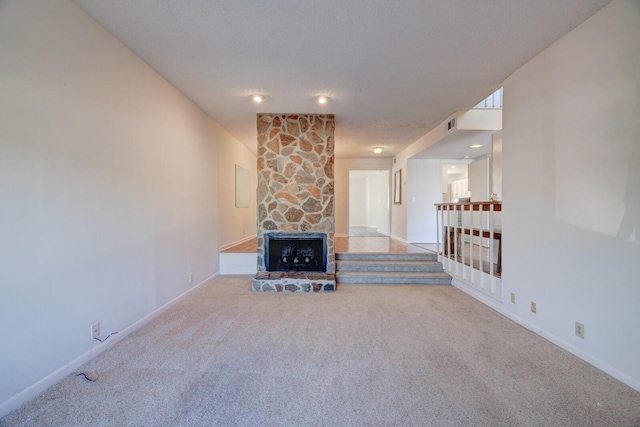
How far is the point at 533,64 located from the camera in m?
2.82

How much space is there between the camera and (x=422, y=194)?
23.3ft

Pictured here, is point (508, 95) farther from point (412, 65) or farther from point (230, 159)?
A: point (230, 159)

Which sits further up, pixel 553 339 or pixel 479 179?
pixel 479 179

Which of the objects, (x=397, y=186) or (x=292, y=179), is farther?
(x=397, y=186)

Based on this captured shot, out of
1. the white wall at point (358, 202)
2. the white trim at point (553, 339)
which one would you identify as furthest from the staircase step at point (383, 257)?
the white wall at point (358, 202)

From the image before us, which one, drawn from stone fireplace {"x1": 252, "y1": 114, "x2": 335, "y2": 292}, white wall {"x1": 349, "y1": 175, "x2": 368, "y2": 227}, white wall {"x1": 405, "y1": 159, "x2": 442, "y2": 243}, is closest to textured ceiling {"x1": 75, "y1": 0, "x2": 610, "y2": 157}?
stone fireplace {"x1": 252, "y1": 114, "x2": 335, "y2": 292}

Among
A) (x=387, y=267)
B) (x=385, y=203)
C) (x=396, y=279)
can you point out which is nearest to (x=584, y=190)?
(x=396, y=279)

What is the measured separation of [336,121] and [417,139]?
2290 mm

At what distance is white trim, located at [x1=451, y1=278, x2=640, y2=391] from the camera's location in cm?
196

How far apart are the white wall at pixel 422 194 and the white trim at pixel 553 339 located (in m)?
3.00

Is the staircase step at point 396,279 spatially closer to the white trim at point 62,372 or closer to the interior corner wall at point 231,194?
the interior corner wall at point 231,194

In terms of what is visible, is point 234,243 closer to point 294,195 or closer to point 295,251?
point 295,251

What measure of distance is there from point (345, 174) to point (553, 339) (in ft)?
20.8

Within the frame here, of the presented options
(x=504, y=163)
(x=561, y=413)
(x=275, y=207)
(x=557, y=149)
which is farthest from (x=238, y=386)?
(x=504, y=163)
